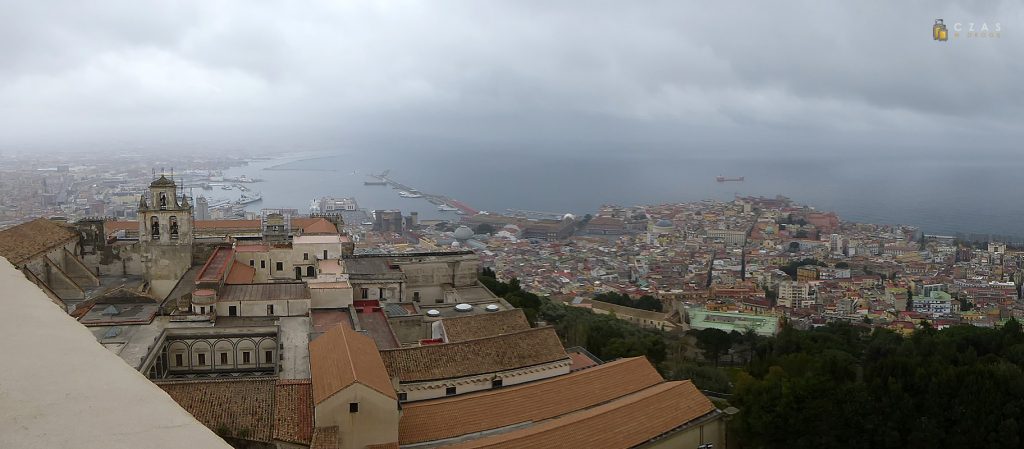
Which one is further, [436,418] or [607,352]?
[607,352]

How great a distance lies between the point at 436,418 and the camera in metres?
13.8

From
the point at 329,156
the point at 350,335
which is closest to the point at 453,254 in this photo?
the point at 350,335

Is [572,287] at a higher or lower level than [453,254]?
lower

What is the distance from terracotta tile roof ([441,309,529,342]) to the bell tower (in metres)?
10.1

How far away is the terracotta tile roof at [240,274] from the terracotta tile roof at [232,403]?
26.4 feet

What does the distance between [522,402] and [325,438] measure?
4.00m

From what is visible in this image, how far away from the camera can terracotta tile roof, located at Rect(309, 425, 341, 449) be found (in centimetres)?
1178

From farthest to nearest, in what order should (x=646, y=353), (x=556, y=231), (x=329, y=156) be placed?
(x=329, y=156), (x=556, y=231), (x=646, y=353)

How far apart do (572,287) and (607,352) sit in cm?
2999

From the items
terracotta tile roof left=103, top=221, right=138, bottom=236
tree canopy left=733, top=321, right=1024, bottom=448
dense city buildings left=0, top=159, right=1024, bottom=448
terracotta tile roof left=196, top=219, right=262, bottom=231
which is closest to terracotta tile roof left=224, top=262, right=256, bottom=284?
dense city buildings left=0, top=159, right=1024, bottom=448

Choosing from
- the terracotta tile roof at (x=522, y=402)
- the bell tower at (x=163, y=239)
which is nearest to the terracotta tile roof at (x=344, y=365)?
the terracotta tile roof at (x=522, y=402)

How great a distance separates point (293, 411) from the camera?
12688mm

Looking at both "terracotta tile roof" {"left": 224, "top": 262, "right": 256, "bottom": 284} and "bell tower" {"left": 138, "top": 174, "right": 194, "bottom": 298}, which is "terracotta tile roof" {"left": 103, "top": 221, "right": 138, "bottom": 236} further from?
"terracotta tile roof" {"left": 224, "top": 262, "right": 256, "bottom": 284}

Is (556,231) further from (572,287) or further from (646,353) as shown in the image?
(646,353)
